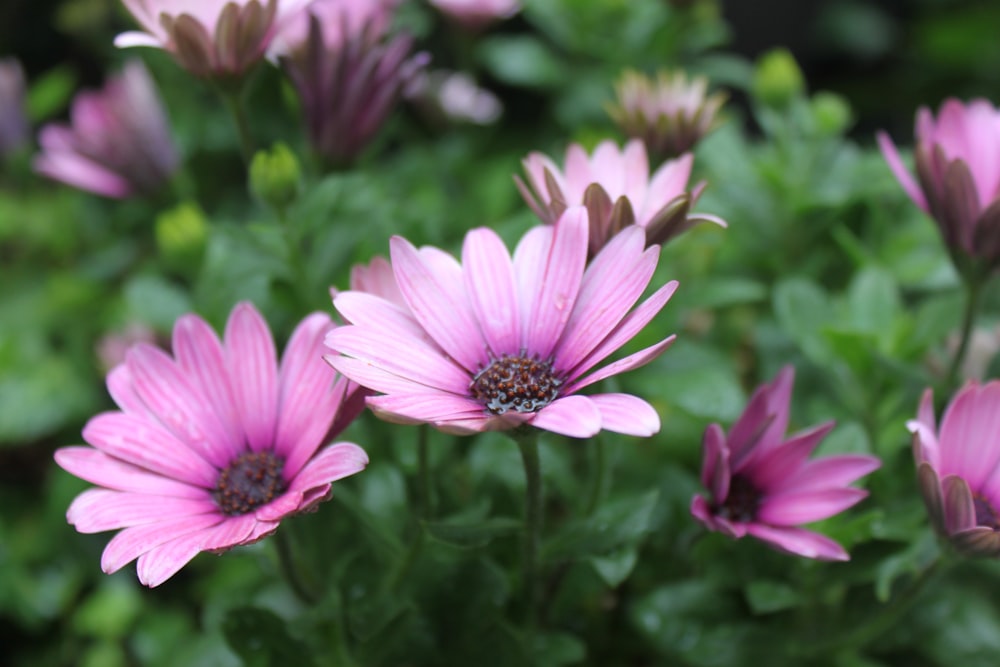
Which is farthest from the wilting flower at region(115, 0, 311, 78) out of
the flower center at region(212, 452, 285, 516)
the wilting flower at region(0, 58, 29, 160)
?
the wilting flower at region(0, 58, 29, 160)

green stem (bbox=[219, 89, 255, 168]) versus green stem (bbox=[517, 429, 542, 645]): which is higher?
green stem (bbox=[219, 89, 255, 168])

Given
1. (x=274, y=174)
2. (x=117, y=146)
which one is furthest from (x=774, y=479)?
(x=117, y=146)

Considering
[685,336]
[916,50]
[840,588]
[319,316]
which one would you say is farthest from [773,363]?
[916,50]

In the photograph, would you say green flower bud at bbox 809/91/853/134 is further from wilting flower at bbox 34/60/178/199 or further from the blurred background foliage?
wilting flower at bbox 34/60/178/199

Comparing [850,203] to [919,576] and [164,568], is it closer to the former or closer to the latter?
[919,576]

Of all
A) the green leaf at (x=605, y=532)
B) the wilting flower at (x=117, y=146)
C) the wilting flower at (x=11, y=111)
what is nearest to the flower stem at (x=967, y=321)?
the green leaf at (x=605, y=532)

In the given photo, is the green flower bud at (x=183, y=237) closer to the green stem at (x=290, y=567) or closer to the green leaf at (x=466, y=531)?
the green stem at (x=290, y=567)

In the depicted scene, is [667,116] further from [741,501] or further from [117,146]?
[117,146]
